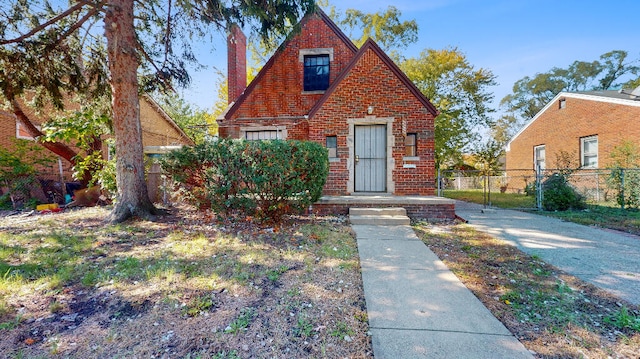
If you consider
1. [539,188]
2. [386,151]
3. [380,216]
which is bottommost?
[380,216]

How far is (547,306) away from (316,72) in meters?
9.27

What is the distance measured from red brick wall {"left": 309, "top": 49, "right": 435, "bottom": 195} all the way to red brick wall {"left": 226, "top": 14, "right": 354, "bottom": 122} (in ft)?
6.21

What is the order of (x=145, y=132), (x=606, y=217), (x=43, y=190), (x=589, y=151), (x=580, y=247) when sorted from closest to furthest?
(x=580, y=247)
(x=606, y=217)
(x=43, y=190)
(x=589, y=151)
(x=145, y=132)

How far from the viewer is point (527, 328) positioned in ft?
7.30

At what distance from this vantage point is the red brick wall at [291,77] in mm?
9633

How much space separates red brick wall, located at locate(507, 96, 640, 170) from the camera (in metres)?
11.7

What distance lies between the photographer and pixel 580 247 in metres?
4.51

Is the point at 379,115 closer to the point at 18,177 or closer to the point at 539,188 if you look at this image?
the point at 539,188

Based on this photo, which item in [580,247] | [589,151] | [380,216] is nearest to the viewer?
[580,247]

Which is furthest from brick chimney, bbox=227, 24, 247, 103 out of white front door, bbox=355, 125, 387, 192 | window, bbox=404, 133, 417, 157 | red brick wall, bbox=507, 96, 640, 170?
red brick wall, bbox=507, 96, 640, 170

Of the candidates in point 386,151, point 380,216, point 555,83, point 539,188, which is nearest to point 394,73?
point 386,151

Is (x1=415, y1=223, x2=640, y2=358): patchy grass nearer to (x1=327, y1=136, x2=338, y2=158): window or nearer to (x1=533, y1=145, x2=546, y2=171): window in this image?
(x1=327, y1=136, x2=338, y2=158): window

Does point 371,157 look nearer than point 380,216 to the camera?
No

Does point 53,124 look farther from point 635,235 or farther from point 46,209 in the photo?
point 635,235
